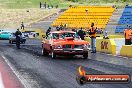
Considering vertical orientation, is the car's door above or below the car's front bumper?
above

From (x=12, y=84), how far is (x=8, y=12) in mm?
79477

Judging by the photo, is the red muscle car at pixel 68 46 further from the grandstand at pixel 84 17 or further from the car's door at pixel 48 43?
the grandstand at pixel 84 17

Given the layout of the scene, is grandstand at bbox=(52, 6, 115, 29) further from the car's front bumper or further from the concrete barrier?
the car's front bumper

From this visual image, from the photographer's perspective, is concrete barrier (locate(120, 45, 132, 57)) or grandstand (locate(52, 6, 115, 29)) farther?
grandstand (locate(52, 6, 115, 29))

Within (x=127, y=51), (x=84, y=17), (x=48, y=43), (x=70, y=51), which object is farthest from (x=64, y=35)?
(x=84, y=17)

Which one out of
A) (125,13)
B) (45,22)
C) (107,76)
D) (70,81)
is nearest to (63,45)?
(70,81)

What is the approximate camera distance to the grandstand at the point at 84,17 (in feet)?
232

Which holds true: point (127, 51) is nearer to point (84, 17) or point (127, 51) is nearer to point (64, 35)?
point (64, 35)

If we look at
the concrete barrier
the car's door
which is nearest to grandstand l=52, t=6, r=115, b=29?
the concrete barrier

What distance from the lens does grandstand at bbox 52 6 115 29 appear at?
70.7 metres

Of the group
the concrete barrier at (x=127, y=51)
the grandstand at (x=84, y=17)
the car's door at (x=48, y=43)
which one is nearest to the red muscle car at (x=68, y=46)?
the car's door at (x=48, y=43)

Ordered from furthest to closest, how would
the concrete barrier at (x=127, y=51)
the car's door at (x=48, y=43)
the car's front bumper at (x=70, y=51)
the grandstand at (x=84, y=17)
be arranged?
1. the grandstand at (x=84, y=17)
2. the concrete barrier at (x=127, y=51)
3. the car's door at (x=48, y=43)
4. the car's front bumper at (x=70, y=51)

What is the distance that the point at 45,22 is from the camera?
3118 inches

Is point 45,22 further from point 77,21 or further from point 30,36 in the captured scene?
point 30,36
